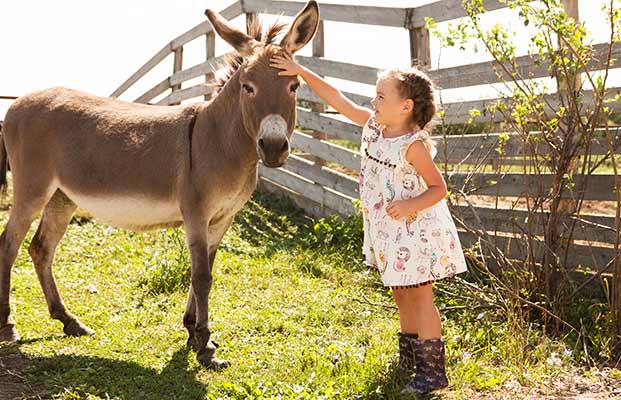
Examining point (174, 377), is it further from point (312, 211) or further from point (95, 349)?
point (312, 211)

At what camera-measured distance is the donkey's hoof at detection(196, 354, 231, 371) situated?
4.27m

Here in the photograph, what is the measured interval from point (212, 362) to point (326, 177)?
443 cm

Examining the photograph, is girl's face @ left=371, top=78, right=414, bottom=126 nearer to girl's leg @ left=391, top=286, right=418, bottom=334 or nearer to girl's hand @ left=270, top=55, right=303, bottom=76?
girl's hand @ left=270, top=55, right=303, bottom=76

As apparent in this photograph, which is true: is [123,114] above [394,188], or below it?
above

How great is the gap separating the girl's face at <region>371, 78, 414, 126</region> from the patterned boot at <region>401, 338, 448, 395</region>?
1.22 metres

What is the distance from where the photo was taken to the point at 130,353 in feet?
15.3

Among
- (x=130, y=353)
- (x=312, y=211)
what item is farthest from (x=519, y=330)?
(x=312, y=211)

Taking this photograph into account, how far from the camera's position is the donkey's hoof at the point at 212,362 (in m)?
4.27

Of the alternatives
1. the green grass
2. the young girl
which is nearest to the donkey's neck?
the young girl

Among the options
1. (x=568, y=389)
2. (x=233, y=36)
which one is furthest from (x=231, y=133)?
(x=568, y=389)

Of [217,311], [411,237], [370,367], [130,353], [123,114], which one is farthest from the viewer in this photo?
[217,311]

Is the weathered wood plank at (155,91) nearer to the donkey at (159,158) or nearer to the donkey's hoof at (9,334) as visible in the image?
the donkey at (159,158)

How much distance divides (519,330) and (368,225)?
1283 mm

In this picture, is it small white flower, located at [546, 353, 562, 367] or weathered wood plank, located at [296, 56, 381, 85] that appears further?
weathered wood plank, located at [296, 56, 381, 85]
